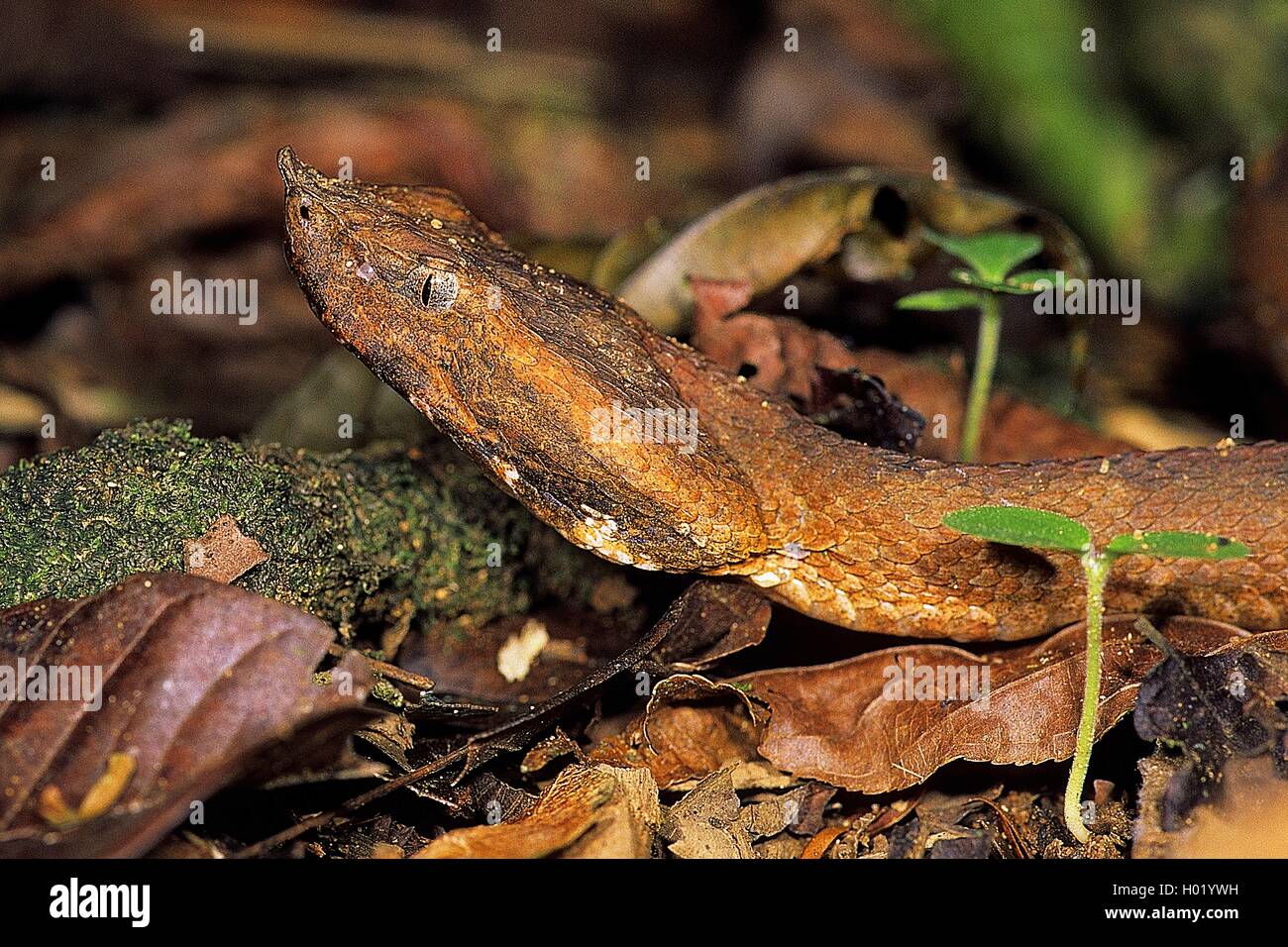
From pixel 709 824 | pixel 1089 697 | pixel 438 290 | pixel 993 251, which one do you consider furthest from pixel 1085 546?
pixel 438 290

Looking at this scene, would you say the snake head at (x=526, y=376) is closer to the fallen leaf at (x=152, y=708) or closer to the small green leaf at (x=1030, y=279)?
the fallen leaf at (x=152, y=708)

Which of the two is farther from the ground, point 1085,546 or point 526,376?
point 526,376

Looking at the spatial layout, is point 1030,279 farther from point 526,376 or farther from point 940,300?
point 526,376

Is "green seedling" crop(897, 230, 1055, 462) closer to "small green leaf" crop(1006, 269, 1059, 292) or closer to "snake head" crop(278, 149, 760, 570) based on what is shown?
"small green leaf" crop(1006, 269, 1059, 292)

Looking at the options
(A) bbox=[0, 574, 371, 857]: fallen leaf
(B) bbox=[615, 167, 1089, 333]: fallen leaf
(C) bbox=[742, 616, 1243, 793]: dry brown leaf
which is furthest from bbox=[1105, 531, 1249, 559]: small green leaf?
(B) bbox=[615, 167, 1089, 333]: fallen leaf
